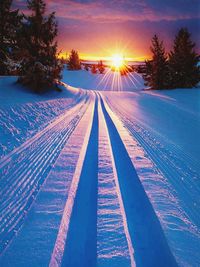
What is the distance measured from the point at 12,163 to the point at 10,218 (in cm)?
221

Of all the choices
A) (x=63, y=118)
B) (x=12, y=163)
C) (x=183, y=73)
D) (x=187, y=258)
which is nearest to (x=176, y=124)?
(x=63, y=118)

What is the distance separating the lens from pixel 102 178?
15.2 ft

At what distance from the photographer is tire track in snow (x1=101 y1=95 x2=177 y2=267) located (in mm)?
2742

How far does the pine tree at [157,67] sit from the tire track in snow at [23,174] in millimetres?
24026

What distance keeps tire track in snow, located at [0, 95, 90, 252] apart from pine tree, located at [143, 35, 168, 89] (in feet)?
78.8

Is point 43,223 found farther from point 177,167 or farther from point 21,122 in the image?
point 21,122

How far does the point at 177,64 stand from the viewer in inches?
1122

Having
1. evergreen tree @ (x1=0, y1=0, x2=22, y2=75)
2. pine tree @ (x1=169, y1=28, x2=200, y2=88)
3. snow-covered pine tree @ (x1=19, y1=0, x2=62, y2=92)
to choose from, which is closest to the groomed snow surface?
snow-covered pine tree @ (x1=19, y1=0, x2=62, y2=92)

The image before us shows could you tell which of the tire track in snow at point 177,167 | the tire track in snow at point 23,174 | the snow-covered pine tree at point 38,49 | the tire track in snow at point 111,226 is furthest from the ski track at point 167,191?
the snow-covered pine tree at point 38,49

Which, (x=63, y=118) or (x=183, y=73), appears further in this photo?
(x=183, y=73)

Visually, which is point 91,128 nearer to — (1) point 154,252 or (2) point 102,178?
(2) point 102,178

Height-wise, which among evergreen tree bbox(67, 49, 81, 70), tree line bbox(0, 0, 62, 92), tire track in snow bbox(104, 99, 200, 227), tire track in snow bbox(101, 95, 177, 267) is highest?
evergreen tree bbox(67, 49, 81, 70)

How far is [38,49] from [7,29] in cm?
418

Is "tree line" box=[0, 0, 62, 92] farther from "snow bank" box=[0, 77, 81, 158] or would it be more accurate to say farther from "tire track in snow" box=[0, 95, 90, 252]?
"tire track in snow" box=[0, 95, 90, 252]
